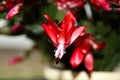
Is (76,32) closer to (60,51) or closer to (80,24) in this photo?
(60,51)

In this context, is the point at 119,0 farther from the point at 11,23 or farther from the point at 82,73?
the point at 11,23

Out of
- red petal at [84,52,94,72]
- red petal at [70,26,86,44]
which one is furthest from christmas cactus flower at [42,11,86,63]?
red petal at [84,52,94,72]

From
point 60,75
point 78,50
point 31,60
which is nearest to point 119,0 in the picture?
point 78,50

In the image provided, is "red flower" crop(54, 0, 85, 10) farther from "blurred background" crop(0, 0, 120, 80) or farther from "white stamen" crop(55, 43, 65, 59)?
"white stamen" crop(55, 43, 65, 59)

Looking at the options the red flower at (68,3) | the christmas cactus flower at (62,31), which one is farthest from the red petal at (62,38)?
the red flower at (68,3)

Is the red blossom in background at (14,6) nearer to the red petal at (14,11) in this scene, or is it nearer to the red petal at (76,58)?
the red petal at (14,11)

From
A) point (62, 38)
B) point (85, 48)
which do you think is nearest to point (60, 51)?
point (62, 38)
